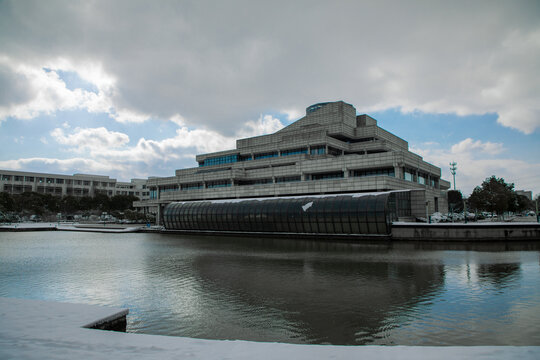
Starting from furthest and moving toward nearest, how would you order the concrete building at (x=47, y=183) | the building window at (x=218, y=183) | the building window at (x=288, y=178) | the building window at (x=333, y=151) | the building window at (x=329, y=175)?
the concrete building at (x=47, y=183) < the building window at (x=218, y=183) < the building window at (x=333, y=151) < the building window at (x=288, y=178) < the building window at (x=329, y=175)

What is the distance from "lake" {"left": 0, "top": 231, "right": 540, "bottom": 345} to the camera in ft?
47.9

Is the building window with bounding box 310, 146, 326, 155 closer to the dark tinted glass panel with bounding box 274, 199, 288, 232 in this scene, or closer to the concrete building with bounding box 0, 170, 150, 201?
the dark tinted glass panel with bounding box 274, 199, 288, 232

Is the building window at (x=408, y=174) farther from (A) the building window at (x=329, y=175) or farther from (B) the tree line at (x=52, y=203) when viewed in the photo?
(B) the tree line at (x=52, y=203)

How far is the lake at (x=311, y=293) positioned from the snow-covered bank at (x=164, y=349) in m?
2.95

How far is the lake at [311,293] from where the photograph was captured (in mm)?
14609

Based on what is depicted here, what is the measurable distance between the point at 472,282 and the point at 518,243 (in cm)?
3070

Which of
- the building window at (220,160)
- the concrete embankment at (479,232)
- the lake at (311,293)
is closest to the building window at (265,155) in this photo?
the building window at (220,160)

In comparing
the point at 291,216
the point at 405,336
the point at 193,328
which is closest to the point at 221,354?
the point at 193,328

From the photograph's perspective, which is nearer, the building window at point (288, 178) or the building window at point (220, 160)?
the building window at point (288, 178)

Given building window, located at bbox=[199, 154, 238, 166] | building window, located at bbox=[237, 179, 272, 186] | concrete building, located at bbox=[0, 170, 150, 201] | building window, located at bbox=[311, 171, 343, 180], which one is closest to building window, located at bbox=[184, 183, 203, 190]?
building window, located at bbox=[199, 154, 238, 166]

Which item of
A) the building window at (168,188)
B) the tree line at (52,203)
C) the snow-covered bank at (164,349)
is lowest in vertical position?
the snow-covered bank at (164,349)

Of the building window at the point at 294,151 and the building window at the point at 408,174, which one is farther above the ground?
the building window at the point at 294,151

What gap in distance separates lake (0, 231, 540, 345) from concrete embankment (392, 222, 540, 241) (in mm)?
11269

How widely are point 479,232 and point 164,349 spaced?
168 feet
